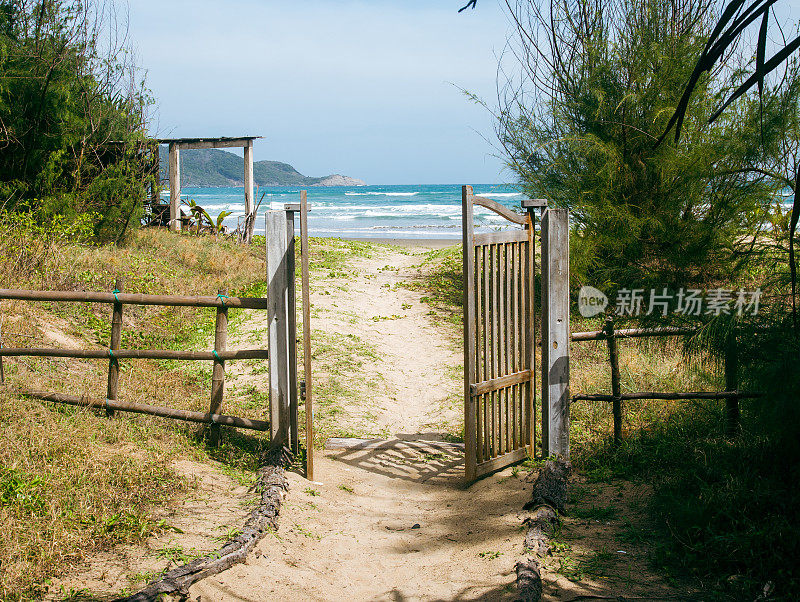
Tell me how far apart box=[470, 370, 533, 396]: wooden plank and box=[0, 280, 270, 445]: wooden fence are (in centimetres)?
172

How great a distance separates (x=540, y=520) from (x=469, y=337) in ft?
4.75

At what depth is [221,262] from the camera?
1255 cm

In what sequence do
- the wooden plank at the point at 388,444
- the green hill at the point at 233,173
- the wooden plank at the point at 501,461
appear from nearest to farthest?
the wooden plank at the point at 501,461 < the wooden plank at the point at 388,444 < the green hill at the point at 233,173

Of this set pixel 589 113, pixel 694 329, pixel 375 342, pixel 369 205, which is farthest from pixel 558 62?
pixel 369 205

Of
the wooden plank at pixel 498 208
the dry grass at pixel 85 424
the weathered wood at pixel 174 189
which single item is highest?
the weathered wood at pixel 174 189

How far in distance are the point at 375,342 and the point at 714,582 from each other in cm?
661

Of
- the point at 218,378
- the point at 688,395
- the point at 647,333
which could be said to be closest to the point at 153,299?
the point at 218,378

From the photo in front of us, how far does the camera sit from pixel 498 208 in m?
5.19

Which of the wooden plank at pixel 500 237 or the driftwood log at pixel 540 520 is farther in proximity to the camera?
the wooden plank at pixel 500 237

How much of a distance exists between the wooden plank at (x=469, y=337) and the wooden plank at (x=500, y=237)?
0.44ft

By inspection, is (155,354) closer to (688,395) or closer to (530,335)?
(530,335)

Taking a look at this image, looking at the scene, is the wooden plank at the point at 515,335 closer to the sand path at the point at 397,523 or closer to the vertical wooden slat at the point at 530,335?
the vertical wooden slat at the point at 530,335

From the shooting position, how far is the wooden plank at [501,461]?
5.14 m

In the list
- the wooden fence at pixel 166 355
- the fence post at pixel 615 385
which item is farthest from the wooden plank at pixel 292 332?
the fence post at pixel 615 385
